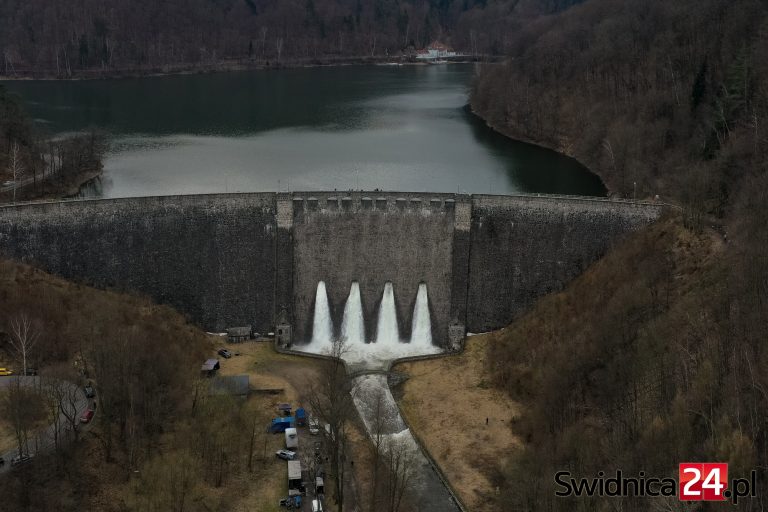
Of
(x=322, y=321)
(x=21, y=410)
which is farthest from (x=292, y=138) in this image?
(x=21, y=410)

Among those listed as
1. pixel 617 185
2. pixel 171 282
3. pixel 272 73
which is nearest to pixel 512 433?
pixel 171 282

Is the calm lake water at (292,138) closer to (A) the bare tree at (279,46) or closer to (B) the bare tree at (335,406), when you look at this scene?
(B) the bare tree at (335,406)

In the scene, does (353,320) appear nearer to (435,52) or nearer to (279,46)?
(279,46)

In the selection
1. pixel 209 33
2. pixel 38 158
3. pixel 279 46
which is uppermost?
pixel 209 33

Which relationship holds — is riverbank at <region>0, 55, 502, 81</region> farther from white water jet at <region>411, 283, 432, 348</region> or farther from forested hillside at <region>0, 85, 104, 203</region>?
white water jet at <region>411, 283, 432, 348</region>

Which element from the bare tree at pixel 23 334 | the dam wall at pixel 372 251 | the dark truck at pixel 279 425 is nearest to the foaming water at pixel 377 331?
the dam wall at pixel 372 251

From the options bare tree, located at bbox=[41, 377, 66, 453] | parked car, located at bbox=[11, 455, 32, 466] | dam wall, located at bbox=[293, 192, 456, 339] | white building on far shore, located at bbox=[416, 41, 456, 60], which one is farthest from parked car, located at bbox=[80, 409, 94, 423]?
white building on far shore, located at bbox=[416, 41, 456, 60]

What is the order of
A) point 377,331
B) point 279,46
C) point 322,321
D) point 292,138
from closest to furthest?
1. point 377,331
2. point 322,321
3. point 292,138
4. point 279,46
